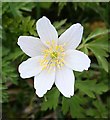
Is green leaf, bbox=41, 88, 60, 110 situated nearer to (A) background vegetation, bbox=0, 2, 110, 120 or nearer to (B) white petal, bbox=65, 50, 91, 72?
(A) background vegetation, bbox=0, 2, 110, 120

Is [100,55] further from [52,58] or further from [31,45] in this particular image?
[31,45]

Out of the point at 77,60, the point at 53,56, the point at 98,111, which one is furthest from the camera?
the point at 98,111

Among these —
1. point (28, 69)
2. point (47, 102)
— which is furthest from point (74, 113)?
point (28, 69)

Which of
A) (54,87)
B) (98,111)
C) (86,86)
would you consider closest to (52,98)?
(54,87)

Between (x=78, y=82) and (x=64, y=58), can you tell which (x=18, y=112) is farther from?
(x=64, y=58)

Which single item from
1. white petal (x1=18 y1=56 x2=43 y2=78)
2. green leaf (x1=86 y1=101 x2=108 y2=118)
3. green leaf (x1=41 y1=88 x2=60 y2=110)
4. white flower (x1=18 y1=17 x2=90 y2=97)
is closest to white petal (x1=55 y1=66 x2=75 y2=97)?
white flower (x1=18 y1=17 x2=90 y2=97)

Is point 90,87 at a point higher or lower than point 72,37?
lower

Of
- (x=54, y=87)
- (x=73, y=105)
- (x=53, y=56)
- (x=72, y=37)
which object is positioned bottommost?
(x=73, y=105)
